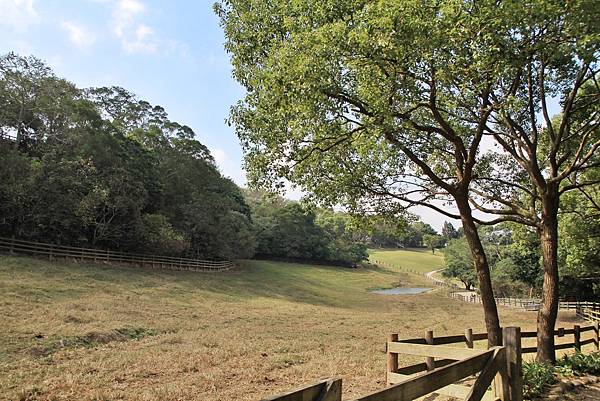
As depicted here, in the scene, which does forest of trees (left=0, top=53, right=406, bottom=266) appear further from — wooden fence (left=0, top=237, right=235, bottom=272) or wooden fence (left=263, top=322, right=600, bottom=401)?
wooden fence (left=263, top=322, right=600, bottom=401)

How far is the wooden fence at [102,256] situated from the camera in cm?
3133

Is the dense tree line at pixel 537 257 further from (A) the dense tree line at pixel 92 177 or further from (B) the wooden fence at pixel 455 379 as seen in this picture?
(A) the dense tree line at pixel 92 177

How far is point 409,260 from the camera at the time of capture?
397 feet

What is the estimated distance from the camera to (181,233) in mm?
46625

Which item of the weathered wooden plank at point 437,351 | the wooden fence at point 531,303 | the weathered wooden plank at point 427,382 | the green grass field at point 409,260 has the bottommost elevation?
the wooden fence at point 531,303

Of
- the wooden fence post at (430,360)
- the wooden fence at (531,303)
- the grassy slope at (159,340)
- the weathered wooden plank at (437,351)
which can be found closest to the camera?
the weathered wooden plank at (437,351)

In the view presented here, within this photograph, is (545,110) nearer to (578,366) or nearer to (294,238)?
(578,366)

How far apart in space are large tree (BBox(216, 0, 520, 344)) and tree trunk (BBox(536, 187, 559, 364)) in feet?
4.20

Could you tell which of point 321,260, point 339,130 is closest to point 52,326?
point 339,130

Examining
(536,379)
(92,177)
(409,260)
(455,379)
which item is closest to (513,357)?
(455,379)

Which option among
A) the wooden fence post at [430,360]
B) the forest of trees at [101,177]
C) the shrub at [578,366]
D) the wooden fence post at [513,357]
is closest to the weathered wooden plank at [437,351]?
the wooden fence post at [513,357]

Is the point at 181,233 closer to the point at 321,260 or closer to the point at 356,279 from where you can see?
the point at 356,279

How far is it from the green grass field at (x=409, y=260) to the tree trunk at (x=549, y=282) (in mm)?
96412

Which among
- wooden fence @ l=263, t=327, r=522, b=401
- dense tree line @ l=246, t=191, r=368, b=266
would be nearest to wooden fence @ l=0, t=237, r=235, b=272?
dense tree line @ l=246, t=191, r=368, b=266
